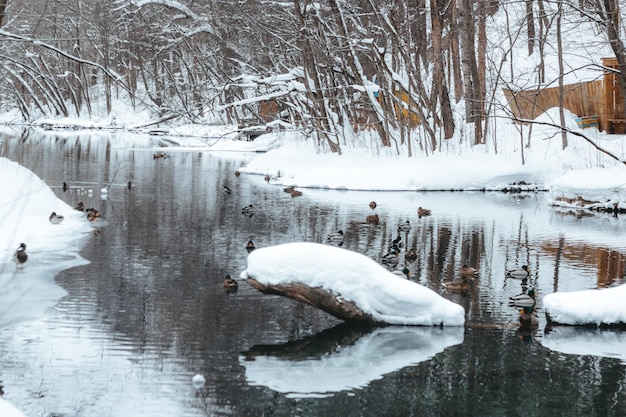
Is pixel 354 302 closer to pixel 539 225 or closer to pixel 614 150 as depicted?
pixel 539 225

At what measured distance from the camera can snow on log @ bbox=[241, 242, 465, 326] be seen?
10.4 m

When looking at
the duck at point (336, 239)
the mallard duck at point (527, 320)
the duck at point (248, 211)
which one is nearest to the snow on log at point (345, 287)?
the mallard duck at point (527, 320)

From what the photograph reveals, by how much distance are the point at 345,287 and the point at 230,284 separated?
2.61m

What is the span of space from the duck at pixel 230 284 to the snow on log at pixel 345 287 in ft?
5.07

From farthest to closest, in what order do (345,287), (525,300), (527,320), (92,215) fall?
1. (92,215)
2. (525,300)
3. (527,320)
4. (345,287)

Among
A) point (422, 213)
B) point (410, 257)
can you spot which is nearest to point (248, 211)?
point (422, 213)

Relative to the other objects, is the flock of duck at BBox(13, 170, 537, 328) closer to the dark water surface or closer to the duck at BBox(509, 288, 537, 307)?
the duck at BBox(509, 288, 537, 307)

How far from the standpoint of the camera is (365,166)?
30.1 meters

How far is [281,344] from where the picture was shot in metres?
9.81

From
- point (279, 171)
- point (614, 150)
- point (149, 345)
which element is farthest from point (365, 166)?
point (149, 345)

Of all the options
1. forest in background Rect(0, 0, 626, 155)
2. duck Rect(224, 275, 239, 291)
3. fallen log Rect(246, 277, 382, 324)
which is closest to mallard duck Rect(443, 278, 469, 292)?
fallen log Rect(246, 277, 382, 324)

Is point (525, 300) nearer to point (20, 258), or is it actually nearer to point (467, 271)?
point (467, 271)

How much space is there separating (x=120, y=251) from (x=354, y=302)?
6.13 meters

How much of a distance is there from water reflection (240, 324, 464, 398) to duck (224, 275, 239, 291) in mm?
2316
